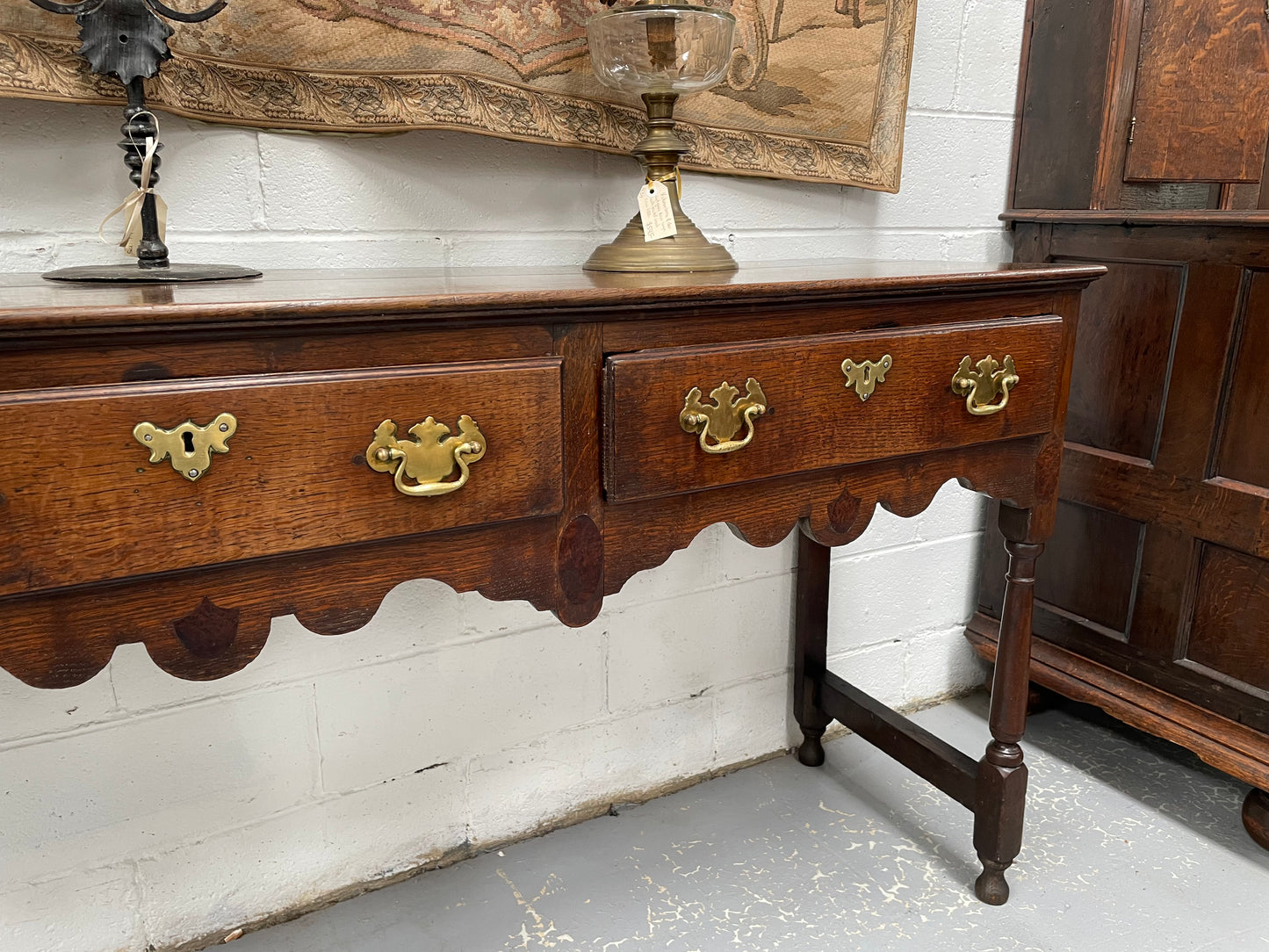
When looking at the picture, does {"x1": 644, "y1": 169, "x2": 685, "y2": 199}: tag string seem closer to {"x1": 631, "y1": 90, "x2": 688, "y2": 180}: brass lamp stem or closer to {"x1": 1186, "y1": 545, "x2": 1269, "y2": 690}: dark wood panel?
{"x1": 631, "y1": 90, "x2": 688, "y2": 180}: brass lamp stem

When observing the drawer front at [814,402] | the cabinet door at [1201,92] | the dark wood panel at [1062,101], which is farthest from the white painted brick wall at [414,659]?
the drawer front at [814,402]

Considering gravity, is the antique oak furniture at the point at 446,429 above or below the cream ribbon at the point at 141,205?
below

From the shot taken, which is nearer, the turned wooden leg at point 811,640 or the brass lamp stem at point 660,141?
the brass lamp stem at point 660,141

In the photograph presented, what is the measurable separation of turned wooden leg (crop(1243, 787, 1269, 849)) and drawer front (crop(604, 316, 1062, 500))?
83 centimetres

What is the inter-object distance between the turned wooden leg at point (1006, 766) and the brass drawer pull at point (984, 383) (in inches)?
13.7

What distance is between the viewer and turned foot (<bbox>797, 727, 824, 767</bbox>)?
1.85m

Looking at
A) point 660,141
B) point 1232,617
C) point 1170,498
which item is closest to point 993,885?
point 1232,617

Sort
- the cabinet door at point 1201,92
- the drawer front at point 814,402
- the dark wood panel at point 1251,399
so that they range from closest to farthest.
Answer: the drawer front at point 814,402, the dark wood panel at point 1251,399, the cabinet door at point 1201,92

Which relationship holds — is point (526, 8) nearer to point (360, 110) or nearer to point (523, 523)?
point (360, 110)

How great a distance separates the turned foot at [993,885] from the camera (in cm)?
147

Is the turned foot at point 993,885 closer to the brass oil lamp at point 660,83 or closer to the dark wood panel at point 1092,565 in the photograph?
the dark wood panel at point 1092,565

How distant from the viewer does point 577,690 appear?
1658 millimetres

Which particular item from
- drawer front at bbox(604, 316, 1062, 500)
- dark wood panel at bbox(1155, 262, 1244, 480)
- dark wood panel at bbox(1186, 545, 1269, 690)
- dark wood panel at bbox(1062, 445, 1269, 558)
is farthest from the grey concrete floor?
drawer front at bbox(604, 316, 1062, 500)

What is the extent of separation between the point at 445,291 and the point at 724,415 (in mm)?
304
